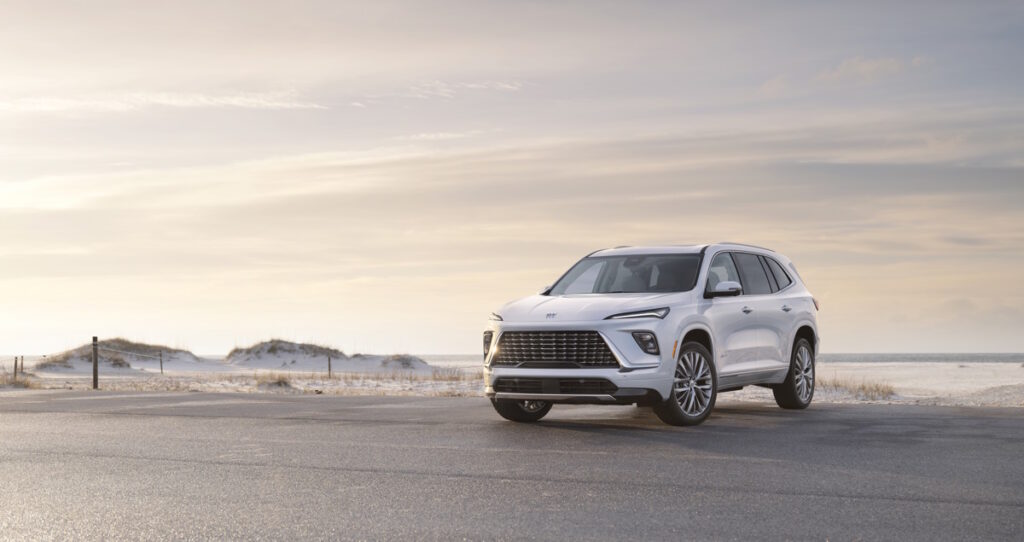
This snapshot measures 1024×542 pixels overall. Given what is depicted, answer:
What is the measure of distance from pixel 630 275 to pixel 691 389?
186 centimetres

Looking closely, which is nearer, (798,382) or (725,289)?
(725,289)

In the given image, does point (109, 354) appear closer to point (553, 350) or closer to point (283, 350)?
Answer: point (283, 350)

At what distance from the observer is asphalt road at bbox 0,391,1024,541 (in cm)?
678

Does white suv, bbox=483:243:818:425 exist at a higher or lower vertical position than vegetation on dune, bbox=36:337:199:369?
lower

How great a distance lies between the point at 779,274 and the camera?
15.5m

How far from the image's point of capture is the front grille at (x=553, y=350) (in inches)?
473

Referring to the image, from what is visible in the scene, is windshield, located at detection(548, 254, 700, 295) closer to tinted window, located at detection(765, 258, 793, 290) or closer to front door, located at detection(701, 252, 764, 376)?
front door, located at detection(701, 252, 764, 376)

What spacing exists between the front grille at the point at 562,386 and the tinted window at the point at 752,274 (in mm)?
3305

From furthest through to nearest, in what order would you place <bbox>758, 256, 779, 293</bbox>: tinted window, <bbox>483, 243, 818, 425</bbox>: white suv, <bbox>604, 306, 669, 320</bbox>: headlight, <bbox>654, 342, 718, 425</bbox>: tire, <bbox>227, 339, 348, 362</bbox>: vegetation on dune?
<bbox>227, 339, 348, 362</bbox>: vegetation on dune
<bbox>758, 256, 779, 293</bbox>: tinted window
<bbox>654, 342, 718, 425</bbox>: tire
<bbox>604, 306, 669, 320</bbox>: headlight
<bbox>483, 243, 818, 425</bbox>: white suv

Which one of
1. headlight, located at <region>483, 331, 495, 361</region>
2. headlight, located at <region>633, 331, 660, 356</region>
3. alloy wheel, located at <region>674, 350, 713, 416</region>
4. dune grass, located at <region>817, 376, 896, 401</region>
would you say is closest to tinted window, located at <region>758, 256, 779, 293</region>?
alloy wheel, located at <region>674, 350, 713, 416</region>

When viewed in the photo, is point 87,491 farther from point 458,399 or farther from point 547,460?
point 458,399

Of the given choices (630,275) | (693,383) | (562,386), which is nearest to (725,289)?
(693,383)

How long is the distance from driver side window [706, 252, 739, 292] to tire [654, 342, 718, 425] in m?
1.13

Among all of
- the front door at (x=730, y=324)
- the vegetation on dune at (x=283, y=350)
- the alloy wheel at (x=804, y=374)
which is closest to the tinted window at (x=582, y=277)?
the front door at (x=730, y=324)
